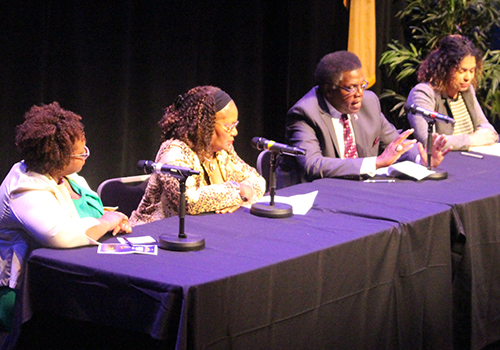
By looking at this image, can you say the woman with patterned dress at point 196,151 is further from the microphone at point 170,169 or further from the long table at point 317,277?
the microphone at point 170,169

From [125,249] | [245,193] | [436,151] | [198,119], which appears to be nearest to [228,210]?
[245,193]

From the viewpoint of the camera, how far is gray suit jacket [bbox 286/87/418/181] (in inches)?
138

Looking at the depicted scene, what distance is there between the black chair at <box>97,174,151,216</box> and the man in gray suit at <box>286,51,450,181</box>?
95 centimetres

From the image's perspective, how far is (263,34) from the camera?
554 centimetres

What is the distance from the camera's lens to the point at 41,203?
7.00 ft

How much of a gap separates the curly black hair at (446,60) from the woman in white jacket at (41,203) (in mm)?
2813

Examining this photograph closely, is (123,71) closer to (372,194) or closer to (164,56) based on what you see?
(164,56)

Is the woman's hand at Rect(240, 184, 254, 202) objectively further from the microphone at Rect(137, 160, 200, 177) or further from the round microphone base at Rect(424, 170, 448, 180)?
the round microphone base at Rect(424, 170, 448, 180)

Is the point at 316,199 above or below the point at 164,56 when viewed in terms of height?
below

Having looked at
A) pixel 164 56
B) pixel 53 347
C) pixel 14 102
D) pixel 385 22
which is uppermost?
pixel 385 22

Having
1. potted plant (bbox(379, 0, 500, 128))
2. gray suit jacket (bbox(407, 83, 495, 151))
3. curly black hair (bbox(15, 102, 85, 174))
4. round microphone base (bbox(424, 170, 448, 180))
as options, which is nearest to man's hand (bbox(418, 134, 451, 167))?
round microphone base (bbox(424, 170, 448, 180))

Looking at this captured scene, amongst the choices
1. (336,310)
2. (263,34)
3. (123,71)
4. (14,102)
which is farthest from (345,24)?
(336,310)

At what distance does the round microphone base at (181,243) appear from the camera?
83.6 inches

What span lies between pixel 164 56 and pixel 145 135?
595mm
